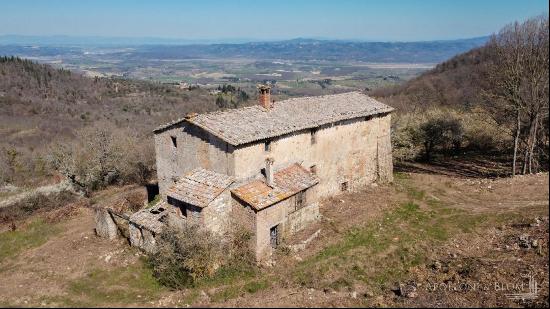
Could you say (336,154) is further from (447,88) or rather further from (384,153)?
(447,88)

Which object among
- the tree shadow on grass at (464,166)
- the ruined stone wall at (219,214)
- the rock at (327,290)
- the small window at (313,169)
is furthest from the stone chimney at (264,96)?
the tree shadow on grass at (464,166)

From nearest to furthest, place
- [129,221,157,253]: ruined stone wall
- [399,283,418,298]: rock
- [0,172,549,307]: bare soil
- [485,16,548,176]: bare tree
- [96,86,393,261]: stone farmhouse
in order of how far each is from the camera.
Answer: [399,283,418,298]: rock → [0,172,549,307]: bare soil → [96,86,393,261]: stone farmhouse → [129,221,157,253]: ruined stone wall → [485,16,548,176]: bare tree

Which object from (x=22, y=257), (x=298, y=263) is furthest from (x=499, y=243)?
(x=22, y=257)

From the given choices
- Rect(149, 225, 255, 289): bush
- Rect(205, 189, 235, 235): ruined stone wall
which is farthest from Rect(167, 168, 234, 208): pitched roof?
Rect(149, 225, 255, 289): bush

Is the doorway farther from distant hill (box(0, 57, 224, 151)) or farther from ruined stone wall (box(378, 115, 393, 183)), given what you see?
distant hill (box(0, 57, 224, 151))

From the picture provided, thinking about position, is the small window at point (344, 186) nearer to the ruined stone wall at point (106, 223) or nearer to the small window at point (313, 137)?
the small window at point (313, 137)
